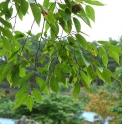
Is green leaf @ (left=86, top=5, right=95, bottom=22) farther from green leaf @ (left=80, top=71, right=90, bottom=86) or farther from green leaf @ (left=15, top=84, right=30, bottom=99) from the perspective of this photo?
green leaf @ (left=15, top=84, right=30, bottom=99)

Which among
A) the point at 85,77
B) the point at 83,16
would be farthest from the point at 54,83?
the point at 83,16

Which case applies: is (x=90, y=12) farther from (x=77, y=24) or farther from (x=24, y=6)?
(x=24, y=6)

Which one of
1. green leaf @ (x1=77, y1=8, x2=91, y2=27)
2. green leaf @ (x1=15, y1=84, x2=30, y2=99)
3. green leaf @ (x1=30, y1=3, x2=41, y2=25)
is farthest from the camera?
green leaf @ (x1=15, y1=84, x2=30, y2=99)

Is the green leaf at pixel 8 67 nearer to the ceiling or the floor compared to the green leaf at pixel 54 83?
nearer to the ceiling

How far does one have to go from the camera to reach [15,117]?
9.98 metres

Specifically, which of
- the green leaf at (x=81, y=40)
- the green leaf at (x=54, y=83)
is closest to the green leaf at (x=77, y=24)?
the green leaf at (x=81, y=40)

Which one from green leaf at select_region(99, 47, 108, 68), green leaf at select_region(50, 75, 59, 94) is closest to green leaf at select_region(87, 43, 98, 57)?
green leaf at select_region(99, 47, 108, 68)

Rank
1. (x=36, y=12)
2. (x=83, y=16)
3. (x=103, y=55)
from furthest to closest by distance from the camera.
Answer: (x=103, y=55) → (x=83, y=16) → (x=36, y=12)

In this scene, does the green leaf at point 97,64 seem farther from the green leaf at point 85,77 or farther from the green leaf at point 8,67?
the green leaf at point 8,67

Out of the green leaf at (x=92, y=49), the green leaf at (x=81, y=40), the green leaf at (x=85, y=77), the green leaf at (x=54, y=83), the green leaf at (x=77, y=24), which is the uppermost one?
the green leaf at (x=77, y=24)

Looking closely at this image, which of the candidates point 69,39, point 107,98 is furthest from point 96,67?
point 107,98

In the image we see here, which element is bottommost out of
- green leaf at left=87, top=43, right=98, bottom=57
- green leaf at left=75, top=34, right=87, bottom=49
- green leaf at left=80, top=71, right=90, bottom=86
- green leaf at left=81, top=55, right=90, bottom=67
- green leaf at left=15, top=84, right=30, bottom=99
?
green leaf at left=15, top=84, right=30, bottom=99

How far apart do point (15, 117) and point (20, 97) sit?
31.4 ft

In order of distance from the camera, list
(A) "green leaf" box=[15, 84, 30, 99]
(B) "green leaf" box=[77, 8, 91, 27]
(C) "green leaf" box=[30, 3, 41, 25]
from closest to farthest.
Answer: (C) "green leaf" box=[30, 3, 41, 25]
(B) "green leaf" box=[77, 8, 91, 27]
(A) "green leaf" box=[15, 84, 30, 99]
